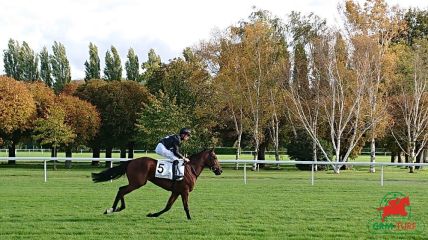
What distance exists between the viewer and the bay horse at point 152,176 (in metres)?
11.6

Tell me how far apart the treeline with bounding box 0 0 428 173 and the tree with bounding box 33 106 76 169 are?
8cm

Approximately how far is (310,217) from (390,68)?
26.5m

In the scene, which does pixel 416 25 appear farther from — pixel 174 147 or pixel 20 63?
pixel 174 147

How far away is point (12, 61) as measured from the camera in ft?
203

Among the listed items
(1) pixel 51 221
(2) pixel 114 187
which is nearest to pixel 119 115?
(2) pixel 114 187

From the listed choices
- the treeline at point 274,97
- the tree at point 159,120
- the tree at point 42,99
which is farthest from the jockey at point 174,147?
the tree at point 42,99

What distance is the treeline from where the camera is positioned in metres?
36.6

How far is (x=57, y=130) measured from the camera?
4131 centimetres

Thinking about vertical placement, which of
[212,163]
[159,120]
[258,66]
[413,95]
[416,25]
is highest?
[416,25]

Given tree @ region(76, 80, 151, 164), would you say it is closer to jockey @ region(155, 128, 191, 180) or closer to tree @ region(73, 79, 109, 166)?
tree @ region(73, 79, 109, 166)

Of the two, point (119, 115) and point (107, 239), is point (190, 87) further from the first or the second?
point (107, 239)

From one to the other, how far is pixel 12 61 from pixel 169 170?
180 ft

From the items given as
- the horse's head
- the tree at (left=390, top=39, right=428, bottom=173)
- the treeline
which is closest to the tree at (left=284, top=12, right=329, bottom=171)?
the treeline

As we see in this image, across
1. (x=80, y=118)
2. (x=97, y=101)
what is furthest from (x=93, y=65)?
(x=80, y=118)
